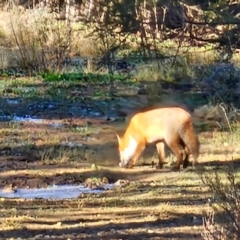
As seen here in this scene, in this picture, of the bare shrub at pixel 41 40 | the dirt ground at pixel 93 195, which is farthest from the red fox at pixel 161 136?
the bare shrub at pixel 41 40

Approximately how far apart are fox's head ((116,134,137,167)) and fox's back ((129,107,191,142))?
6.4 inches

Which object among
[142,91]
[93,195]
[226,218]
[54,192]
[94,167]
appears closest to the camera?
[226,218]

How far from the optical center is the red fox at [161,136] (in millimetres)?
11367

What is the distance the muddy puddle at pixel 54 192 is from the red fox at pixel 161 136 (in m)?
1.54

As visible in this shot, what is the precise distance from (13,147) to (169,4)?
3811 millimetres

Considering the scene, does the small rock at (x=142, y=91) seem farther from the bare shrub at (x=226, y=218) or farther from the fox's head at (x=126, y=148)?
the bare shrub at (x=226, y=218)

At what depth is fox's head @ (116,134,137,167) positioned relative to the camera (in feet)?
37.9

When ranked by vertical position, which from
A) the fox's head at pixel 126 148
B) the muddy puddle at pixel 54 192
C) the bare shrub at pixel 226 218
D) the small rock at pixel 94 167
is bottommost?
the muddy puddle at pixel 54 192

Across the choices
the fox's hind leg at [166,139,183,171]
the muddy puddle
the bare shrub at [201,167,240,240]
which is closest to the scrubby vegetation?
the bare shrub at [201,167,240,240]

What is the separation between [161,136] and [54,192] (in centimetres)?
243

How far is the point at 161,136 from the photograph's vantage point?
38.4 ft

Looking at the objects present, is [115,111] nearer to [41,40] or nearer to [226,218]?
[41,40]

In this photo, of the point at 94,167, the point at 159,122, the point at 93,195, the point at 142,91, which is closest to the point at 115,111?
the point at 142,91

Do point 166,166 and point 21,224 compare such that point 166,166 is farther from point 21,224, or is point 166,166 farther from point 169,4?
point 21,224
